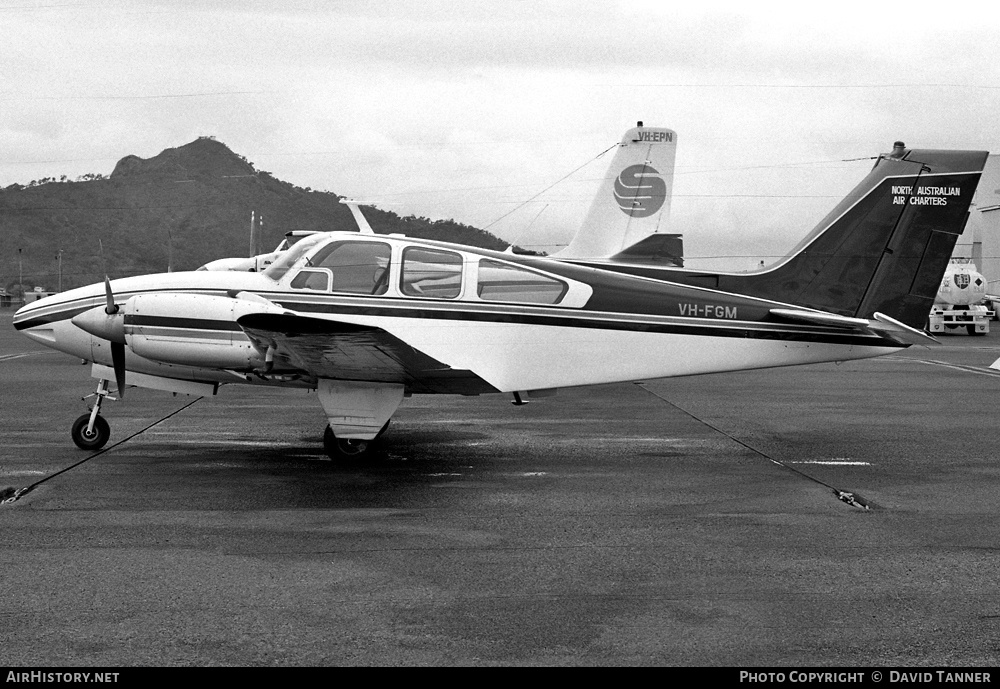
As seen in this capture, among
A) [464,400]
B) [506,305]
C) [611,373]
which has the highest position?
[506,305]

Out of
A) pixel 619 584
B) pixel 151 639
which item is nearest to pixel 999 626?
pixel 619 584

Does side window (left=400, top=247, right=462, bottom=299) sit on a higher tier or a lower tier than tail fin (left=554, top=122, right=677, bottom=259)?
lower

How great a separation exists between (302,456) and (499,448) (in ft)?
7.04

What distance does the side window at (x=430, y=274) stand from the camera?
400 inches

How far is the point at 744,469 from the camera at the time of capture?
9.91 m

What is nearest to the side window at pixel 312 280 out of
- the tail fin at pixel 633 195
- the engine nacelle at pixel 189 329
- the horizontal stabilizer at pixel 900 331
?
the engine nacelle at pixel 189 329

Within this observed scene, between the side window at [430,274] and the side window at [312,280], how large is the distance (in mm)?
770

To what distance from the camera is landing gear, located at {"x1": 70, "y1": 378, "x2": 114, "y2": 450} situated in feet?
34.7

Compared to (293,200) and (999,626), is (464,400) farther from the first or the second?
(293,200)

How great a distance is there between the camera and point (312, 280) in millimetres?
10227

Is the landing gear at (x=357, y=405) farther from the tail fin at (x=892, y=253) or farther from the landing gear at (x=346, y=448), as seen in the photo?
the tail fin at (x=892, y=253)

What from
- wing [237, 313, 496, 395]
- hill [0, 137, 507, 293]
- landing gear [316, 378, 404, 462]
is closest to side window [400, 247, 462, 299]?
wing [237, 313, 496, 395]

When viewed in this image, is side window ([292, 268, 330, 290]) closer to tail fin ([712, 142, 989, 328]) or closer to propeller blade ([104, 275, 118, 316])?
propeller blade ([104, 275, 118, 316])

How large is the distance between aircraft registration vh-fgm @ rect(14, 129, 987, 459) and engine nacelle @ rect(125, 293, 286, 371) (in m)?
0.01
